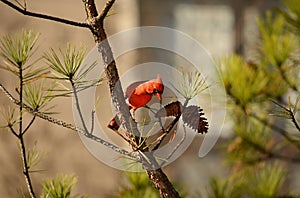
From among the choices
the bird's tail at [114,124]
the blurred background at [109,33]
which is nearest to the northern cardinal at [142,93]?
the bird's tail at [114,124]

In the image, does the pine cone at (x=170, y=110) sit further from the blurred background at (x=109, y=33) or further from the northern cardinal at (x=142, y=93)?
the blurred background at (x=109, y=33)

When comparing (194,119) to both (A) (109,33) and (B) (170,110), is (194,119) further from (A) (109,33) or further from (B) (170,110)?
(A) (109,33)

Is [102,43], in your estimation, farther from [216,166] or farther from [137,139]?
[216,166]

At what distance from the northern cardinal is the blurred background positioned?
1791 millimetres

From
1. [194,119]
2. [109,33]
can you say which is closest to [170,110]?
[194,119]

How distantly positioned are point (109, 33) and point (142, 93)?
192cm

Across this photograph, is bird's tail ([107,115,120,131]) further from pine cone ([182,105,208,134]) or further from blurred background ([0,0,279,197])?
blurred background ([0,0,279,197])

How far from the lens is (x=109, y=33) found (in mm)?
2301

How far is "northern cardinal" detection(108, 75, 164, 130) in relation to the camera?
393mm

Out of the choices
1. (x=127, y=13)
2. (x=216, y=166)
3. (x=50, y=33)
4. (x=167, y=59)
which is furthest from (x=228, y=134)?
(x=50, y=33)

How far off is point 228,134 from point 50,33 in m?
0.76

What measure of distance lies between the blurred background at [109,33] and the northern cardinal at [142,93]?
1791mm

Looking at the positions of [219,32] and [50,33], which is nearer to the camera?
[50,33]

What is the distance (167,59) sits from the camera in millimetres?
2377
